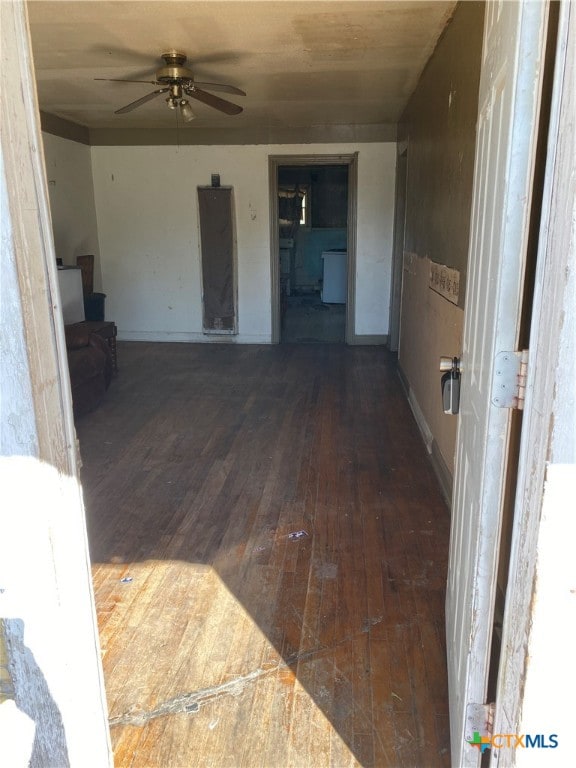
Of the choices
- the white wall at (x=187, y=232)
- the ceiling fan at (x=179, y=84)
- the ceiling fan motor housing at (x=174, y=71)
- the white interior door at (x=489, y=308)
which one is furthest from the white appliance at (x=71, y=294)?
the white interior door at (x=489, y=308)

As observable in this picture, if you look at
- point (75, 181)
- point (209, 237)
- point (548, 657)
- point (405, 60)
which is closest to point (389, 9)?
point (405, 60)

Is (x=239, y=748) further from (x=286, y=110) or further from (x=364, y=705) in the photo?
(x=286, y=110)

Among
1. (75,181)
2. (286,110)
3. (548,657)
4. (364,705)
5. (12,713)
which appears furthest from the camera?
(75,181)

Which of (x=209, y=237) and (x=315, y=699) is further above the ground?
(x=209, y=237)

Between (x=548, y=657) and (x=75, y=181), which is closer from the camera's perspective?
(x=548, y=657)

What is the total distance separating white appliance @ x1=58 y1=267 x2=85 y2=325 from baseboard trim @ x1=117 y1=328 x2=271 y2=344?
1.89m

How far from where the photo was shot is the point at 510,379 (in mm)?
1074

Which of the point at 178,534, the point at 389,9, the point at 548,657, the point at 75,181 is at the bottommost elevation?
the point at 178,534

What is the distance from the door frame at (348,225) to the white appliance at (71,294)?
243cm

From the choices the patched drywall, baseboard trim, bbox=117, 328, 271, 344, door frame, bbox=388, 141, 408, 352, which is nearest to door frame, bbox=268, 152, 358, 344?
baseboard trim, bbox=117, 328, 271, 344

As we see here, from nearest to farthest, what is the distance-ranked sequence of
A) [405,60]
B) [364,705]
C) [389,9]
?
1. [364,705]
2. [389,9]
3. [405,60]

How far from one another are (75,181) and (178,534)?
201 inches

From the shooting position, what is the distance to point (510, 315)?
3.53 feet

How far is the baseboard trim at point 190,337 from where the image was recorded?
702 cm
